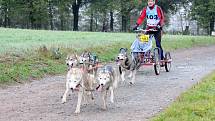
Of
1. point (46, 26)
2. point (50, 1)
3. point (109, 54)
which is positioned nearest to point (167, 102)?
point (109, 54)

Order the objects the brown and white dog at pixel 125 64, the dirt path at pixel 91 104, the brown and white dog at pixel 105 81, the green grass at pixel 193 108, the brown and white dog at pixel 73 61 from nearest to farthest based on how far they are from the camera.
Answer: the green grass at pixel 193 108 → the dirt path at pixel 91 104 → the brown and white dog at pixel 105 81 → the brown and white dog at pixel 73 61 → the brown and white dog at pixel 125 64

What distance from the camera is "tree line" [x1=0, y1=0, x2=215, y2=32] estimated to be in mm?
62000

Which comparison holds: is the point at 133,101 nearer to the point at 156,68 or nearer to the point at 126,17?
the point at 156,68

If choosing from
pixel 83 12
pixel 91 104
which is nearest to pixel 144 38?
pixel 91 104

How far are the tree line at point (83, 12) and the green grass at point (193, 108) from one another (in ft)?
165

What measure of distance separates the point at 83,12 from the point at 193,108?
6476 cm

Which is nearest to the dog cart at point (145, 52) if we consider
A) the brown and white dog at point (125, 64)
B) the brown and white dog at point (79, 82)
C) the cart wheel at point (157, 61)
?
the cart wheel at point (157, 61)

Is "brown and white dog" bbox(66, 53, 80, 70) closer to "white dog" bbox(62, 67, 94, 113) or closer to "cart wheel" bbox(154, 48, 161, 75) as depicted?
"white dog" bbox(62, 67, 94, 113)

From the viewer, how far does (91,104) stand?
29.9ft

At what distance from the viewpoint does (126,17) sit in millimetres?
70562

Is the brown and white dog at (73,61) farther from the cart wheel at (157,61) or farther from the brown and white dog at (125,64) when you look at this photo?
the cart wheel at (157,61)

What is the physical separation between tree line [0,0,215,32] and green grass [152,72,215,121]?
50202 millimetres

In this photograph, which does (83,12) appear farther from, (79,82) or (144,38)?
(79,82)

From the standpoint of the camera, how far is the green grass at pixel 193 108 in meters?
7.51
